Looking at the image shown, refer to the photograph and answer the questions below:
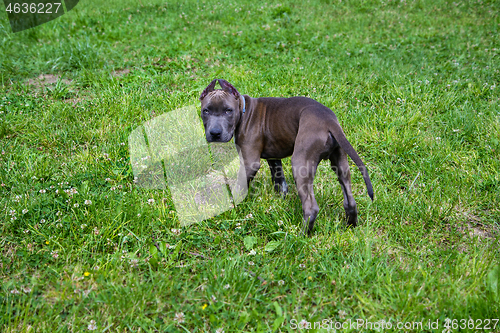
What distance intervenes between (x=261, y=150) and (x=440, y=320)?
7.72ft

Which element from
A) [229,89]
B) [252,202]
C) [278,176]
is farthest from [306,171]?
[229,89]

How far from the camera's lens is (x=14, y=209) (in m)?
3.72

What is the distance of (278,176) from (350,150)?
1.45 metres

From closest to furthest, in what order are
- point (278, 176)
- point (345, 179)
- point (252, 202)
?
1. point (345, 179)
2. point (252, 202)
3. point (278, 176)

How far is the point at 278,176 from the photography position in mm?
4609

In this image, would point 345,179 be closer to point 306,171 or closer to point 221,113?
point 306,171

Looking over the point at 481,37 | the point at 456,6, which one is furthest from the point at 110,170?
the point at 456,6

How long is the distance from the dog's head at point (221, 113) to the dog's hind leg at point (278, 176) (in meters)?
0.83

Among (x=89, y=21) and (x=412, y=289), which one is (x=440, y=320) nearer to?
(x=412, y=289)

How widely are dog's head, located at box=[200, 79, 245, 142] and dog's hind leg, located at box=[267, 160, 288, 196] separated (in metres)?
0.83

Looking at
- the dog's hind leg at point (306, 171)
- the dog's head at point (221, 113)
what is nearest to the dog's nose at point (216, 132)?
the dog's head at point (221, 113)

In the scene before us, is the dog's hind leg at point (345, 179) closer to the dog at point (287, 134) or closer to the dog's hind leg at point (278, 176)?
the dog at point (287, 134)

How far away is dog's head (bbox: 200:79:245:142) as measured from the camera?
384 centimetres

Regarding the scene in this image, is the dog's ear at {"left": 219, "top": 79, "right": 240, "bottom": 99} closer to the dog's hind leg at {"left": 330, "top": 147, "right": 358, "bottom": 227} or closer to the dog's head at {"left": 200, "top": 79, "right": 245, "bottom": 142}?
the dog's head at {"left": 200, "top": 79, "right": 245, "bottom": 142}
